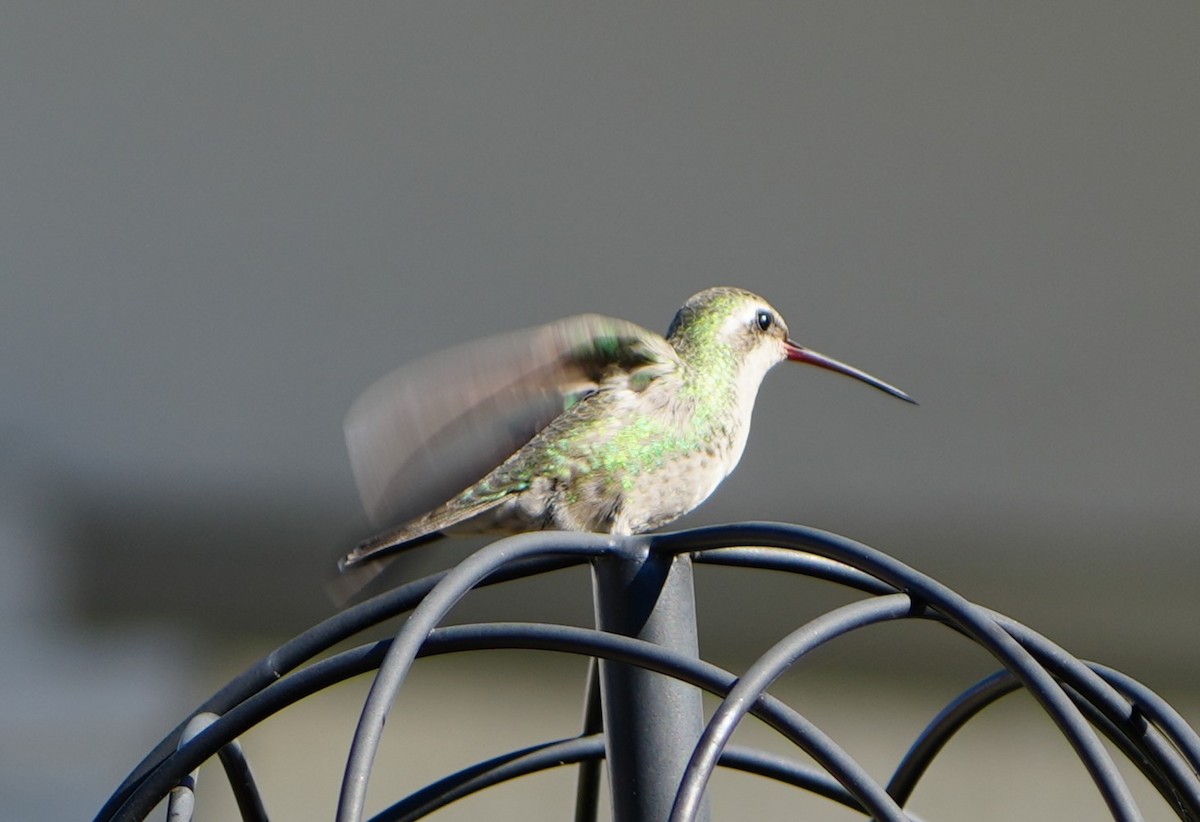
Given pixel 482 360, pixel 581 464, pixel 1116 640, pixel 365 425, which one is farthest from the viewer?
pixel 1116 640

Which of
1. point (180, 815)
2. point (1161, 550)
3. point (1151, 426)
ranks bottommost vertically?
point (180, 815)

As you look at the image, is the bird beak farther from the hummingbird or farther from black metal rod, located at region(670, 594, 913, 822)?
black metal rod, located at region(670, 594, 913, 822)

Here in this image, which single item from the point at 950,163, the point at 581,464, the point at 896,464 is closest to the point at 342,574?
the point at 581,464

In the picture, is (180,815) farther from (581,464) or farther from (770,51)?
(770,51)

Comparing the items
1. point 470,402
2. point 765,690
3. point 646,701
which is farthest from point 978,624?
point 470,402

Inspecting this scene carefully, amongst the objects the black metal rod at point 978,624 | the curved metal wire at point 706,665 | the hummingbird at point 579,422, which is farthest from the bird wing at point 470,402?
the black metal rod at point 978,624

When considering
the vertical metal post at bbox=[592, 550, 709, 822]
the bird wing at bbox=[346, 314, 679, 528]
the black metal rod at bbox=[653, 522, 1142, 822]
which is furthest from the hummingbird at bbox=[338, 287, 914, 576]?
the black metal rod at bbox=[653, 522, 1142, 822]
